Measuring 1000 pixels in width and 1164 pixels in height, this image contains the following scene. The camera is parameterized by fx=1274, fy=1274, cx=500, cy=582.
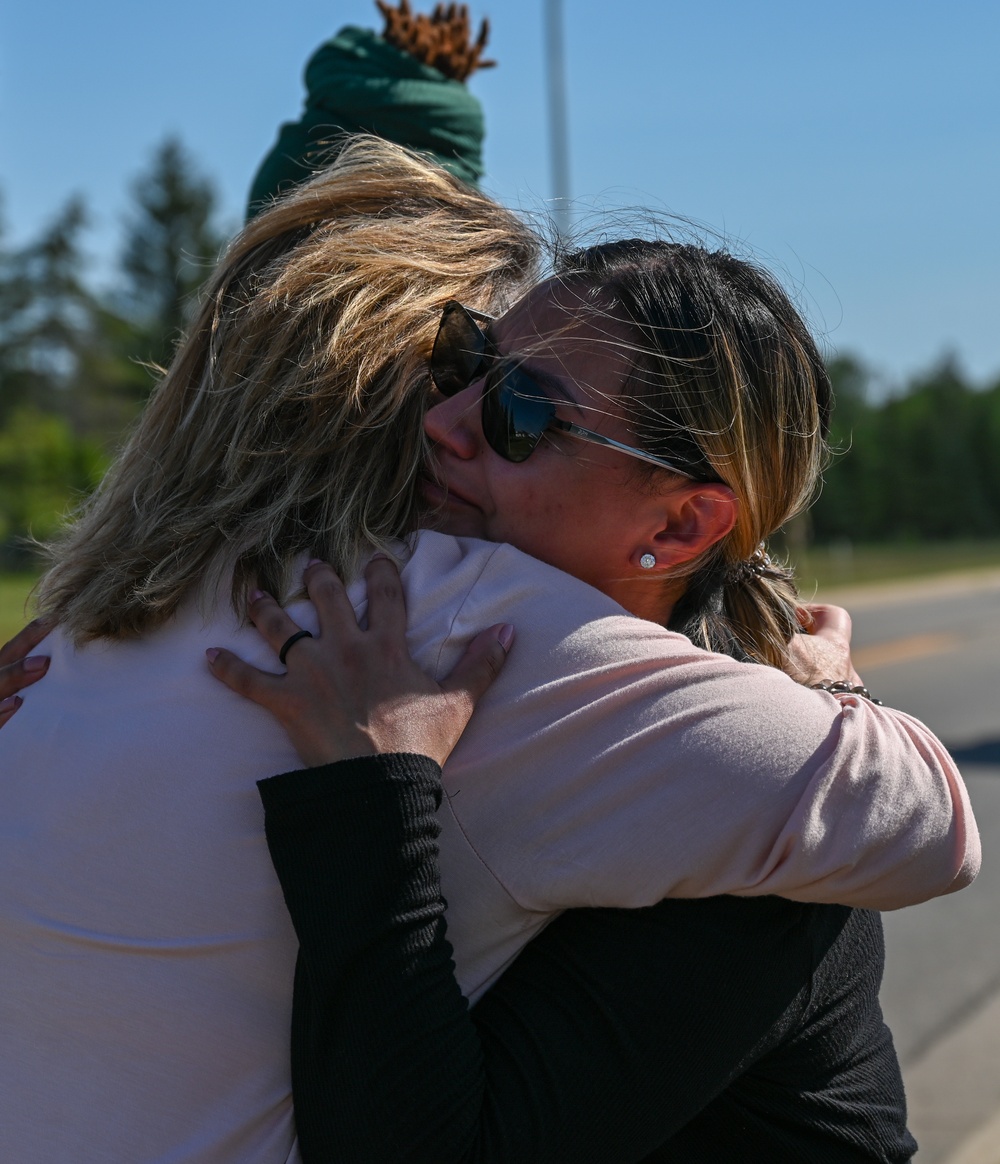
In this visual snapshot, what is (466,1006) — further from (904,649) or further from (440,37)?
(904,649)

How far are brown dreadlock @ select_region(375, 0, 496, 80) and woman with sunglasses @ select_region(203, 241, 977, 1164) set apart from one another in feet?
4.96

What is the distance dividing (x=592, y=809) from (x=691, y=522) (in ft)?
1.47

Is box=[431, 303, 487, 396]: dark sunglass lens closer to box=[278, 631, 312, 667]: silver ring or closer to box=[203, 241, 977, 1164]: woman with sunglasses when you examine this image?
box=[203, 241, 977, 1164]: woman with sunglasses

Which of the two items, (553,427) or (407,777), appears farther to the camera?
(553,427)

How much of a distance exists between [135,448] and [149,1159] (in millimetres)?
898

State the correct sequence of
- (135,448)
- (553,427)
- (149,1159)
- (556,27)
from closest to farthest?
(149,1159)
(553,427)
(135,448)
(556,27)

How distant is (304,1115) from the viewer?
49.5 inches

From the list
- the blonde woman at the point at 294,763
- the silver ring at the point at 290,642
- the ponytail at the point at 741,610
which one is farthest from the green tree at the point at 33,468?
the silver ring at the point at 290,642

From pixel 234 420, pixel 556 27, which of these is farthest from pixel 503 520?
pixel 556 27

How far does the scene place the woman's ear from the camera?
1546 millimetres

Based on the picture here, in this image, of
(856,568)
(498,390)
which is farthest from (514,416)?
(856,568)

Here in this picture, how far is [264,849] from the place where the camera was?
1292 mm

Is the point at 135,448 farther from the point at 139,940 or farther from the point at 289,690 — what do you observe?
the point at 139,940

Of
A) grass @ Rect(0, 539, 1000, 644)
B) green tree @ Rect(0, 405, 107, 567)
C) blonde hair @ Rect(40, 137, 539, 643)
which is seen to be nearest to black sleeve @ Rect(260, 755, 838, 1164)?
blonde hair @ Rect(40, 137, 539, 643)
